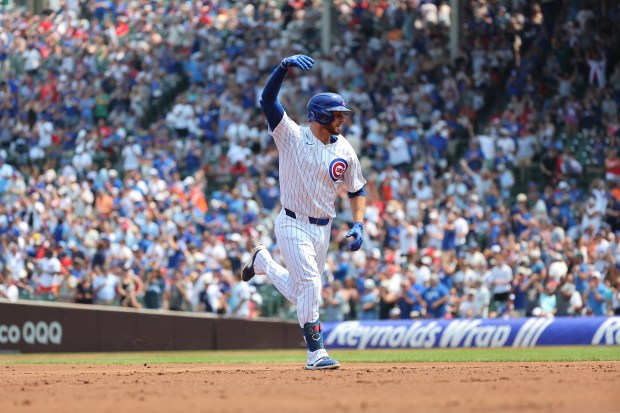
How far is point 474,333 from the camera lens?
18844mm

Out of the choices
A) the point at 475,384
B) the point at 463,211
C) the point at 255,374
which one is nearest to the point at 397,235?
the point at 463,211

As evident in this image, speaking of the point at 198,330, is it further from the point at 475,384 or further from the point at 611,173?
the point at 475,384

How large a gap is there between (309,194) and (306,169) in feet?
0.68

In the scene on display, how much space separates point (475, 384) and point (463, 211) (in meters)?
14.4

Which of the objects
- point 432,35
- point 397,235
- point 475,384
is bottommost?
point 475,384

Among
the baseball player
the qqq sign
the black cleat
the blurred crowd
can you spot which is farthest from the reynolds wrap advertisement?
the baseball player

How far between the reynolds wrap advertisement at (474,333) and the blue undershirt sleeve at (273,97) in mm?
9133

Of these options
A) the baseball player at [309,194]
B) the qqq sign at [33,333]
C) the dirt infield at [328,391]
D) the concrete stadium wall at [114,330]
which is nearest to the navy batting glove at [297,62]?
the baseball player at [309,194]

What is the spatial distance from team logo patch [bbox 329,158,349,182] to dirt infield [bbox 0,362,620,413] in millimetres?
1619

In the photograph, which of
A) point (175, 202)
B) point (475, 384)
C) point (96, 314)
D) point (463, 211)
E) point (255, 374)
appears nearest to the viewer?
point (475, 384)

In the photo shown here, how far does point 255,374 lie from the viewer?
1006cm

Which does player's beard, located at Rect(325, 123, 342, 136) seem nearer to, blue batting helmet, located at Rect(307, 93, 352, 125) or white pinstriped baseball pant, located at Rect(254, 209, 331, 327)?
blue batting helmet, located at Rect(307, 93, 352, 125)

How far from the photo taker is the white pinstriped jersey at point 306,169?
10.1 meters

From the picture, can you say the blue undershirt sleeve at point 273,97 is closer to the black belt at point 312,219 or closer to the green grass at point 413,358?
the black belt at point 312,219
